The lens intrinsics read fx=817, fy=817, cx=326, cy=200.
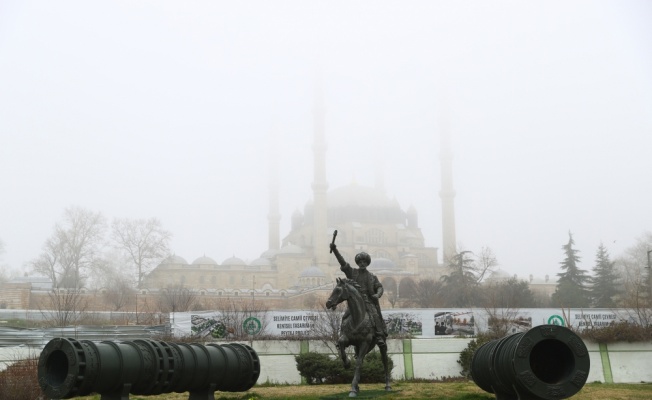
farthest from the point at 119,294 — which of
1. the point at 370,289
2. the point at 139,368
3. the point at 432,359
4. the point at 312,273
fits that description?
the point at 139,368

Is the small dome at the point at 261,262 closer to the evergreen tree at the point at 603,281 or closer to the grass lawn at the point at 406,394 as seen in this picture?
the evergreen tree at the point at 603,281

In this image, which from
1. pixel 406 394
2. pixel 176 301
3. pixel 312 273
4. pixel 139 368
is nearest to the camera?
pixel 139 368

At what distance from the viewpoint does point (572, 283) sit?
6744 centimetres

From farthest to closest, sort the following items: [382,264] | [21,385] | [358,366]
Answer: [382,264] < [21,385] < [358,366]

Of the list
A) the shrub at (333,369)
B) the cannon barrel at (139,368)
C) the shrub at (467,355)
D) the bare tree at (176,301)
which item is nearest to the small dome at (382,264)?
the bare tree at (176,301)

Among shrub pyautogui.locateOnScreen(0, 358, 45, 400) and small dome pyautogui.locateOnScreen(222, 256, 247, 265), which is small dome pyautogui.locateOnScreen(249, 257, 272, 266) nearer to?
small dome pyautogui.locateOnScreen(222, 256, 247, 265)

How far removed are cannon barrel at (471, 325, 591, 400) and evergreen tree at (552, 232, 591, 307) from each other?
5421cm

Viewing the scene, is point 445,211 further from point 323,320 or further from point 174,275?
point 323,320

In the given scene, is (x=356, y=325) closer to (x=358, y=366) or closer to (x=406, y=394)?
(x=358, y=366)

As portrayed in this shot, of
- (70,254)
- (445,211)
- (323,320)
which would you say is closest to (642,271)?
(445,211)

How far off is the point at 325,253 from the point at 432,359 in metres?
74.0

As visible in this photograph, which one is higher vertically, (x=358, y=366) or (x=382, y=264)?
(x=382, y=264)

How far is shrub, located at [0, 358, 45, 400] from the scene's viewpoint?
598 inches

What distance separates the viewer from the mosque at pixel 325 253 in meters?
90.1
